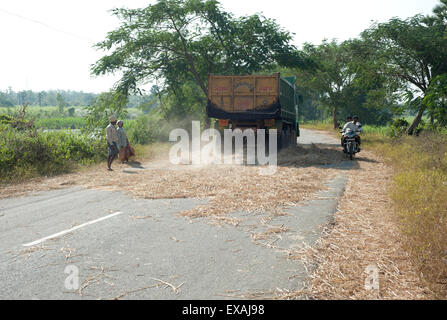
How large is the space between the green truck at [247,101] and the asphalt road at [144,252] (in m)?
8.53

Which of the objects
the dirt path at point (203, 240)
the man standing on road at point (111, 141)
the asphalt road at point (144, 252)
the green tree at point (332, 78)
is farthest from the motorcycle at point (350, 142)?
the green tree at point (332, 78)

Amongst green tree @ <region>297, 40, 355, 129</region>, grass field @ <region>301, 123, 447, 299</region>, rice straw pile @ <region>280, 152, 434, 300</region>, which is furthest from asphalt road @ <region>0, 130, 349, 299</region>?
green tree @ <region>297, 40, 355, 129</region>

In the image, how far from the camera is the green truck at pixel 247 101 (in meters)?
15.8

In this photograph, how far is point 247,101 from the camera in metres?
16.0

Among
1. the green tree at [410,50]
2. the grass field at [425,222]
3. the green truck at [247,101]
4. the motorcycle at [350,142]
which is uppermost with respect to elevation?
the green tree at [410,50]

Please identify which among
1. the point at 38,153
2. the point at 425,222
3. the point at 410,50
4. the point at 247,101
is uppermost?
the point at 410,50

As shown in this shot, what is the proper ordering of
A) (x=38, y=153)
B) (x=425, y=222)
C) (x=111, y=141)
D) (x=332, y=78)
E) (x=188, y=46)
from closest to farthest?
(x=425, y=222) → (x=38, y=153) → (x=111, y=141) → (x=188, y=46) → (x=332, y=78)

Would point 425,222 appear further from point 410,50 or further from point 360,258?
point 410,50

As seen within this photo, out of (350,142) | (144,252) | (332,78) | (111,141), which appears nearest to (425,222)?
(144,252)

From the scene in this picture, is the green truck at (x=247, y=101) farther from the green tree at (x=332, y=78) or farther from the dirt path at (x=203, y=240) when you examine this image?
the green tree at (x=332, y=78)

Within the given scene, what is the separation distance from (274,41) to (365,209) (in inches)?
748

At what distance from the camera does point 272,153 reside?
16766mm

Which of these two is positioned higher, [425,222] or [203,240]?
[425,222]

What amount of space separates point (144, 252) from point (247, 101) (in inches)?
467
